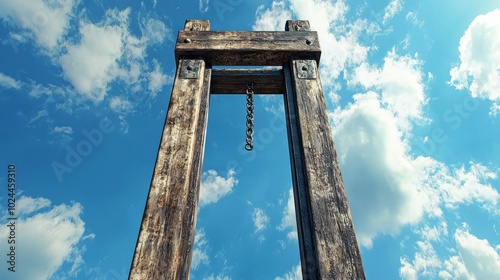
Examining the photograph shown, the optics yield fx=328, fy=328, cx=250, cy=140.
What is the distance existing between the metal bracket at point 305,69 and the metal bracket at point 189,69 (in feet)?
3.04

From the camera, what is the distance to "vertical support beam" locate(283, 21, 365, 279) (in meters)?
1.84

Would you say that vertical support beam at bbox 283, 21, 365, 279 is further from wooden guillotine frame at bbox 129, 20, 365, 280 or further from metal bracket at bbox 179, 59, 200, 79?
metal bracket at bbox 179, 59, 200, 79

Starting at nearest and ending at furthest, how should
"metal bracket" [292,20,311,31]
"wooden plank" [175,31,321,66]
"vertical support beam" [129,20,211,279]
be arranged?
1. "vertical support beam" [129,20,211,279]
2. "wooden plank" [175,31,321,66]
3. "metal bracket" [292,20,311,31]

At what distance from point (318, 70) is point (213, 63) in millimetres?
1028

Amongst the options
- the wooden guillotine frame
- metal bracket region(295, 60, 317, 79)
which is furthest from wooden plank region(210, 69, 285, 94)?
metal bracket region(295, 60, 317, 79)

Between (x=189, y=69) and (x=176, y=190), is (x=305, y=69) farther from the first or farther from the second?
(x=176, y=190)

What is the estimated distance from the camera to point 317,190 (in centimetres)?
213

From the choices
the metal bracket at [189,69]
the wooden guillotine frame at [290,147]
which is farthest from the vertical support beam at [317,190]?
the metal bracket at [189,69]

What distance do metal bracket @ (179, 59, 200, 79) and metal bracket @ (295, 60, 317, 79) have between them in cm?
93

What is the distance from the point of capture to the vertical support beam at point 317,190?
6.05ft

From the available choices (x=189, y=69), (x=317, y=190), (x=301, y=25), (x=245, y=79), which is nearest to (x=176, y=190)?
(x=317, y=190)

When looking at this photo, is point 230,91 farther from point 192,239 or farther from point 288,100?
point 192,239

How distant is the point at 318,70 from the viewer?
122 inches

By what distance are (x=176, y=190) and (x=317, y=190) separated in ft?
3.00
